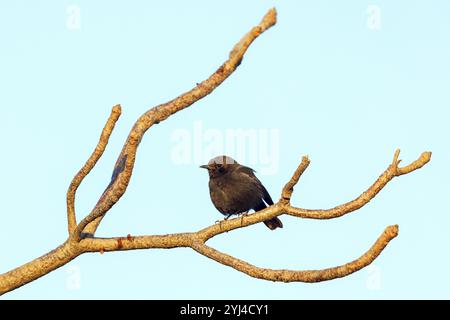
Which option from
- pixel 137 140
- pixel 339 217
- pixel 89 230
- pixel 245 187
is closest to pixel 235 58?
pixel 137 140

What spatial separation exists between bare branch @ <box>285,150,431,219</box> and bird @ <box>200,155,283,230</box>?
4785 millimetres

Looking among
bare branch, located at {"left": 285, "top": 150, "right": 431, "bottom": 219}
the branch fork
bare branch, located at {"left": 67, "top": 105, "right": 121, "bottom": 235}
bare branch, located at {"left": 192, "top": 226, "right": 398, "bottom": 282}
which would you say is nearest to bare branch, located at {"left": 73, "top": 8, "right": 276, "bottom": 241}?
the branch fork

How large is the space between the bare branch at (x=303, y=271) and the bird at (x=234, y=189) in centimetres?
464

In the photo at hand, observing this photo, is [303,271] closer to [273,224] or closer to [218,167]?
[273,224]

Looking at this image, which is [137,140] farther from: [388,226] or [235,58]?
[388,226]

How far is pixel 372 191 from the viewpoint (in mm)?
6637

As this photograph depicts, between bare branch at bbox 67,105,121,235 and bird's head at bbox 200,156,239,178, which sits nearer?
bare branch at bbox 67,105,121,235

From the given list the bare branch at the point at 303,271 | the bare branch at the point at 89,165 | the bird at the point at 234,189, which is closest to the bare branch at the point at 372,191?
the bare branch at the point at 303,271

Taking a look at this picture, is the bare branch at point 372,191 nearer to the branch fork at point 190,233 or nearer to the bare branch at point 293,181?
the branch fork at point 190,233

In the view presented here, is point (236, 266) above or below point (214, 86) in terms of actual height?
below

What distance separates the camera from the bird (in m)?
11.9

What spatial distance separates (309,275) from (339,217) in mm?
571

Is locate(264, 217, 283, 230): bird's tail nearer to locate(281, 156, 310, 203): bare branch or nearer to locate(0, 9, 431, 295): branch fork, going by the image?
locate(0, 9, 431, 295): branch fork

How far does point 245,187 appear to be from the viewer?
1216 centimetres
